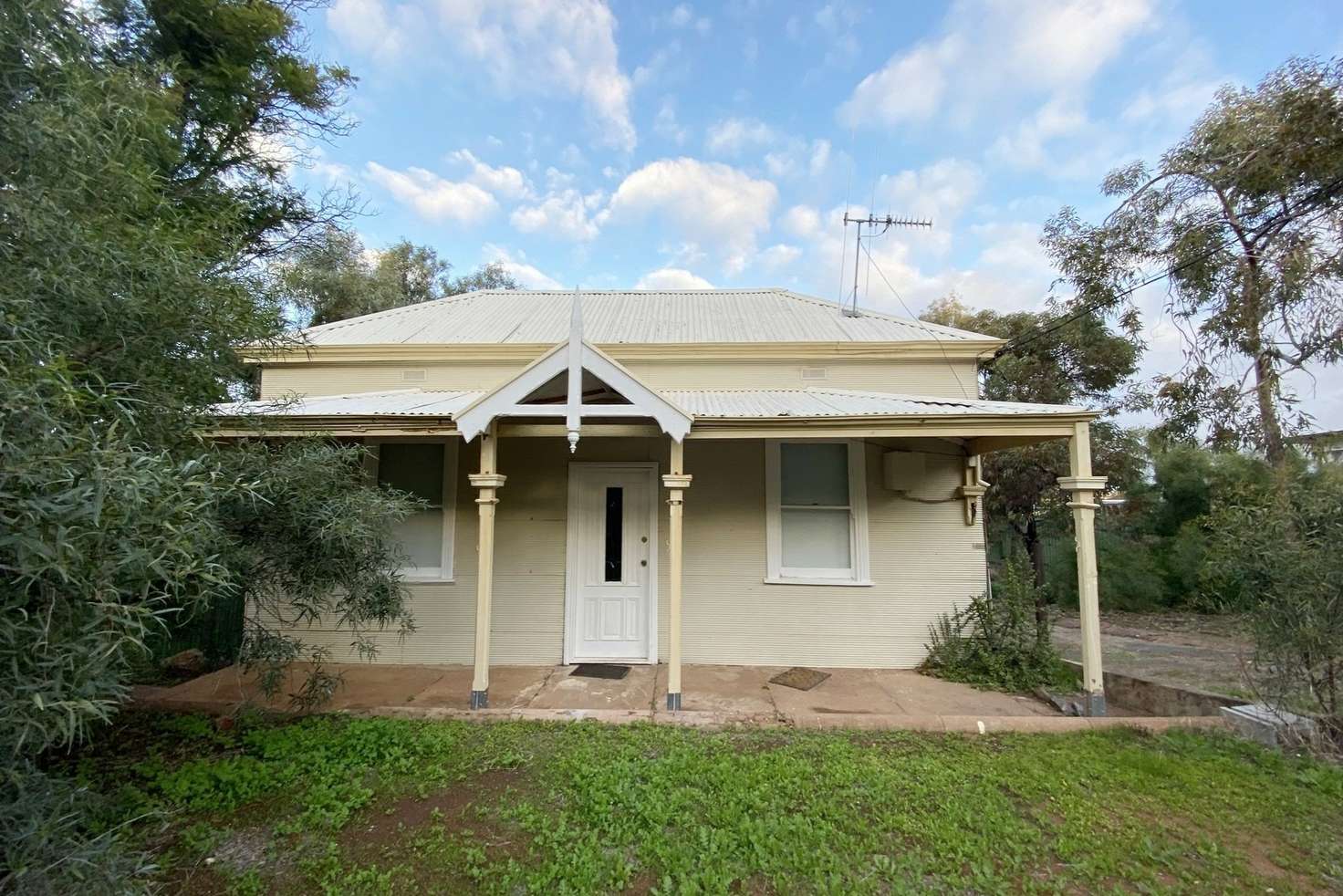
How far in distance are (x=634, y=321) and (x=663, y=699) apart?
214 inches

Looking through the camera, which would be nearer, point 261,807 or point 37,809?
point 37,809

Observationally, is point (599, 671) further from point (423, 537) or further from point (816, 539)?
point (816, 539)

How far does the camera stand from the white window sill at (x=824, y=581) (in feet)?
20.3

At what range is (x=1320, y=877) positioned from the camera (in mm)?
2639

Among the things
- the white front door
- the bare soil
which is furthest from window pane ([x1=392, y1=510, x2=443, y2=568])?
the bare soil

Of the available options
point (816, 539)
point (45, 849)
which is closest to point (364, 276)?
point (816, 539)

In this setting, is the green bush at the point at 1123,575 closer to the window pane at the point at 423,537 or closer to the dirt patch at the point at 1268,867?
the dirt patch at the point at 1268,867

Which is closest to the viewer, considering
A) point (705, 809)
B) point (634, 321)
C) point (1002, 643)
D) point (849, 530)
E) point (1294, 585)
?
point (705, 809)

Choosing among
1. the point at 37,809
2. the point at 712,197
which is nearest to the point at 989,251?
the point at 712,197

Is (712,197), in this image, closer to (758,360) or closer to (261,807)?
(758,360)

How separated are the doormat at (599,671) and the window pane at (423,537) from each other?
79.5 inches

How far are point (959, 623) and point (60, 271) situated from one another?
7.48m

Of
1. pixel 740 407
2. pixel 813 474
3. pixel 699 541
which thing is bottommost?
pixel 699 541

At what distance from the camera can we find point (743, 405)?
5816 millimetres
